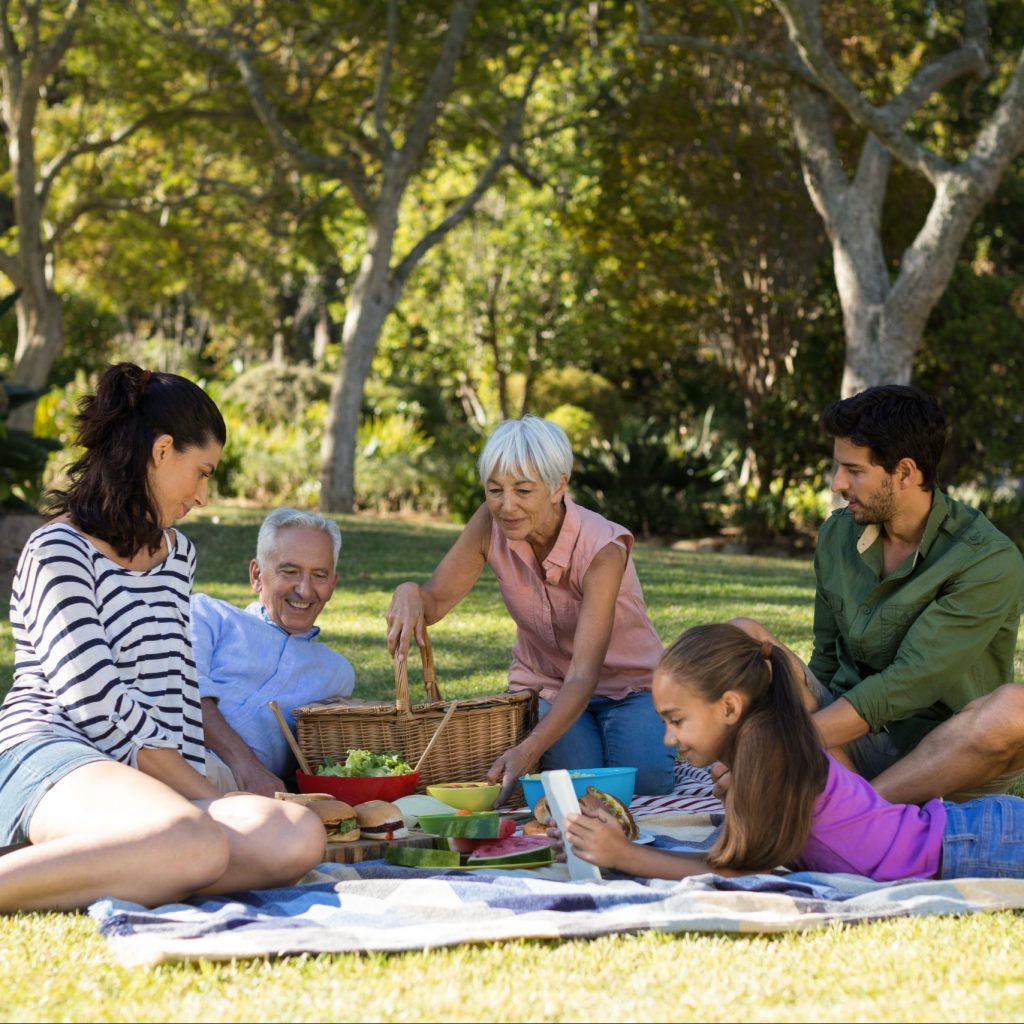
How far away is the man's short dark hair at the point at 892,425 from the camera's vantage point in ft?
14.6

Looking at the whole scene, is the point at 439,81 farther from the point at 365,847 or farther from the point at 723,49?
the point at 365,847

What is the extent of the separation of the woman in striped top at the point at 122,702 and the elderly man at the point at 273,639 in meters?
0.85

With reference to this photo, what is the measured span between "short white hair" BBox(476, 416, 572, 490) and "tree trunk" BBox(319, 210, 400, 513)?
39.1 ft

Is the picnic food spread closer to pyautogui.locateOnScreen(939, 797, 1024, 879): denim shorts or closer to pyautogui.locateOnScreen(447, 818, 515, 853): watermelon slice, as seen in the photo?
pyautogui.locateOnScreen(447, 818, 515, 853): watermelon slice

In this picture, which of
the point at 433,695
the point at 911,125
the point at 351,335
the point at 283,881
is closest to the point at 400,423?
the point at 351,335

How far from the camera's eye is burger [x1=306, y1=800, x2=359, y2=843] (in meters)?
4.18

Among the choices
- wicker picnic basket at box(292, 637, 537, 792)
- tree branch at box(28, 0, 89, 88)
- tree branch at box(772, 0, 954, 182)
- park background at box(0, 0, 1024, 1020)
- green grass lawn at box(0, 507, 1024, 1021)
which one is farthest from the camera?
tree branch at box(28, 0, 89, 88)

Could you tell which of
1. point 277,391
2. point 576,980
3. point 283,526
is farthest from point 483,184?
point 576,980

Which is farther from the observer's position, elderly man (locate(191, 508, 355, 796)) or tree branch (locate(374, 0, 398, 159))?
tree branch (locate(374, 0, 398, 159))

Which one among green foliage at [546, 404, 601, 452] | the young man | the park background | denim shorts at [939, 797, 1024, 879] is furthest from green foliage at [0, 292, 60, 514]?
green foliage at [546, 404, 601, 452]

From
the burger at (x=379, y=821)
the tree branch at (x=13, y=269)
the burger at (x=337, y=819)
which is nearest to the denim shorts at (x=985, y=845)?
the burger at (x=379, y=821)

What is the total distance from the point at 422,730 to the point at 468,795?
0.49 meters

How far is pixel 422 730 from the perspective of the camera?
4.91m

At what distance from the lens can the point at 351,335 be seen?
1672cm
